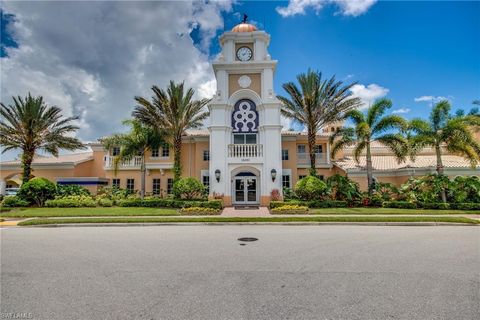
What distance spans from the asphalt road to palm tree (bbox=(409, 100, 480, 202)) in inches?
530

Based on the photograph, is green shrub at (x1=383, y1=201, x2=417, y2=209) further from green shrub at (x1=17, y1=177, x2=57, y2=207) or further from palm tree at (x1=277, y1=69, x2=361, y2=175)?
green shrub at (x1=17, y1=177, x2=57, y2=207)

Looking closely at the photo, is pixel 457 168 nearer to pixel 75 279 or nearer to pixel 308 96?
pixel 308 96

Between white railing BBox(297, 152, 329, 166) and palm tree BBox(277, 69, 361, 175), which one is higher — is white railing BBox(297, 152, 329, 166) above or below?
below

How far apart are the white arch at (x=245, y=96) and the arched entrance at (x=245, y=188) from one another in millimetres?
6054

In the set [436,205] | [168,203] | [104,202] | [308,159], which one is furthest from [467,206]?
[104,202]

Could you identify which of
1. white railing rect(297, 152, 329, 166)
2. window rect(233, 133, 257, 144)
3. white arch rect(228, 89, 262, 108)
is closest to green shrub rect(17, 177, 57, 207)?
window rect(233, 133, 257, 144)

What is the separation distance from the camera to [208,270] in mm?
6258

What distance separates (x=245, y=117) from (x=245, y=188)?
614 centimetres

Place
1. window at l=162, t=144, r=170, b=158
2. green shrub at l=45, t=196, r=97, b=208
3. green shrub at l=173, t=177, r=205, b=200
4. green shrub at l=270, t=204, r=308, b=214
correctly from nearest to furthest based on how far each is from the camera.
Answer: green shrub at l=270, t=204, r=308, b=214
green shrub at l=45, t=196, r=97, b=208
green shrub at l=173, t=177, r=205, b=200
window at l=162, t=144, r=170, b=158

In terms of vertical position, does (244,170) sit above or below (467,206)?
above

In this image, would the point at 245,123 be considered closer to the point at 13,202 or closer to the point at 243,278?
the point at 13,202

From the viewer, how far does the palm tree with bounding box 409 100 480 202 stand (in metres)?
19.9

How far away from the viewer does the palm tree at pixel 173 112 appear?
76.9 feet

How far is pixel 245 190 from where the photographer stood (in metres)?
23.7
